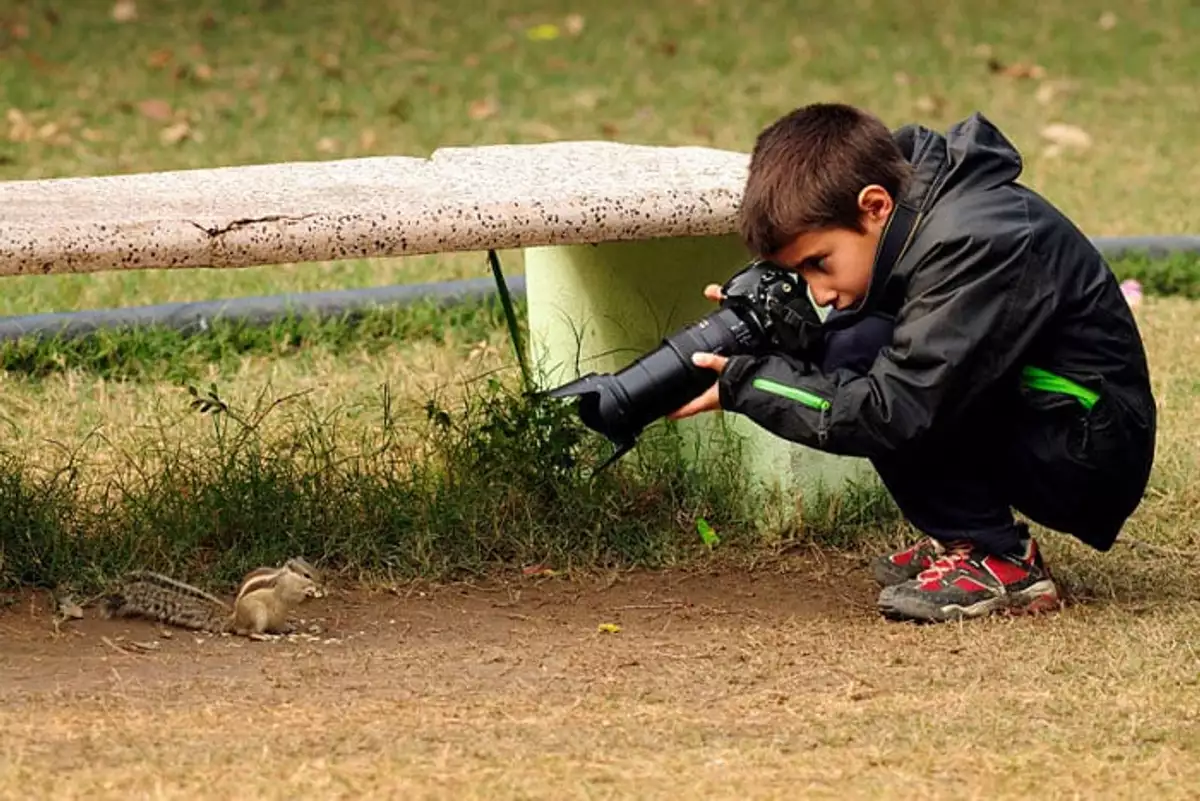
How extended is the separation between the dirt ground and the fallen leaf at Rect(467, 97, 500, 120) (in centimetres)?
436

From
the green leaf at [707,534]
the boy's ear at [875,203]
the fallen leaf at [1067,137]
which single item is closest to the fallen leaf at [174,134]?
the fallen leaf at [1067,137]

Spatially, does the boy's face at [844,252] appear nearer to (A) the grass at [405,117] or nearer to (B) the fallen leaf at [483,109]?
(A) the grass at [405,117]

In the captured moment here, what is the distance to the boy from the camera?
3.19 m

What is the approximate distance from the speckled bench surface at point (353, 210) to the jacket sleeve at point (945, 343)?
1.52ft

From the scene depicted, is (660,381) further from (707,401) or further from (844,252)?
(844,252)

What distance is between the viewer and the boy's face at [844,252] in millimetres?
3266

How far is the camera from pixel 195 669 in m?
3.17

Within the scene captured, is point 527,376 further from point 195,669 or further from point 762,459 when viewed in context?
point 195,669

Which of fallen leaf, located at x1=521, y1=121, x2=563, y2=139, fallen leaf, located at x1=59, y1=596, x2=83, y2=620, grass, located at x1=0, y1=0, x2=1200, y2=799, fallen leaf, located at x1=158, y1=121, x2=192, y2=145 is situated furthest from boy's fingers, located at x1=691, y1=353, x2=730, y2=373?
fallen leaf, located at x1=158, y1=121, x2=192, y2=145

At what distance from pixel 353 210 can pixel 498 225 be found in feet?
0.77

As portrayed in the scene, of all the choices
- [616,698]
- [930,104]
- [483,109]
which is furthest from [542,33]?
[616,698]

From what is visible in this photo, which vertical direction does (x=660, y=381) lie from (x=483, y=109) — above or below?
below

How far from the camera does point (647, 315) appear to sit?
400 centimetres

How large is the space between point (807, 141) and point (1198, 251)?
3053 mm
